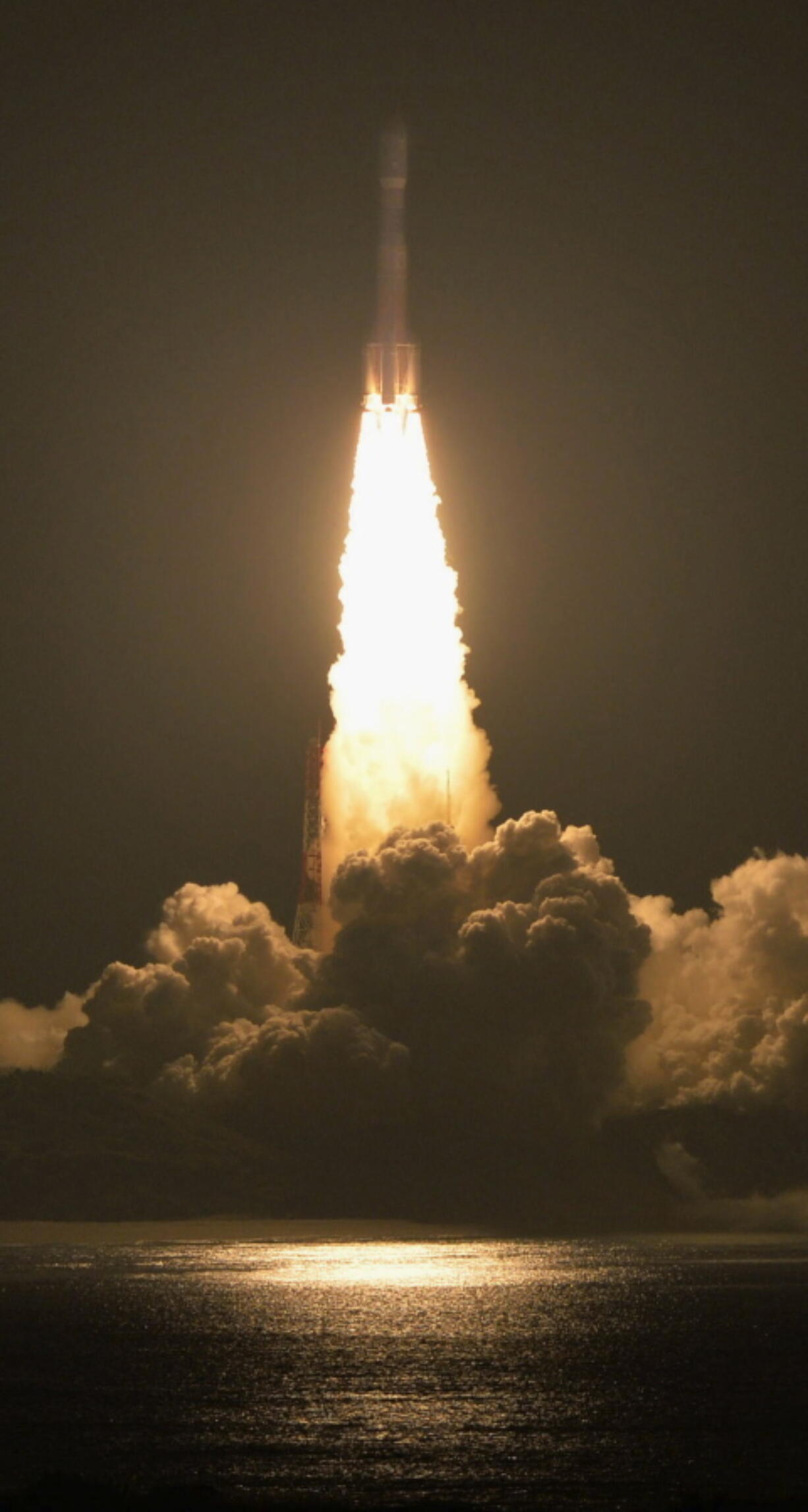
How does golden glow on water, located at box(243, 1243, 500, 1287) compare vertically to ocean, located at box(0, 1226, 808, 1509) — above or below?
above

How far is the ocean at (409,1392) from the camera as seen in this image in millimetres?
86438

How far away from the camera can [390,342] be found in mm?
147375

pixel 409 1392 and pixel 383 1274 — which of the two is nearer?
pixel 409 1392

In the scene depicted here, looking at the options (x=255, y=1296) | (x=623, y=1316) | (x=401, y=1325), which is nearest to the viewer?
(x=401, y=1325)

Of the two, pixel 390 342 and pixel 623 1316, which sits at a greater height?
pixel 390 342

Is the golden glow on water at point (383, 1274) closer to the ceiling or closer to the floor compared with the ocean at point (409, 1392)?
closer to the ceiling

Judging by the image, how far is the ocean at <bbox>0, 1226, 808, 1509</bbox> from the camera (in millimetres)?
86438

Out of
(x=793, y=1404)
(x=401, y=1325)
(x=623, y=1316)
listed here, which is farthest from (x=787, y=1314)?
(x=793, y=1404)

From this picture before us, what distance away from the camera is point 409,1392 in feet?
354

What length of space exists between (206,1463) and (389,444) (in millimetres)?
71830

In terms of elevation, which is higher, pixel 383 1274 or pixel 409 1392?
pixel 383 1274

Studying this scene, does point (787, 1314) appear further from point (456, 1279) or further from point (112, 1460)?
point (112, 1460)

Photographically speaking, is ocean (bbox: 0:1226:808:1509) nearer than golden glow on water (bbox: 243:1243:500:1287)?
Yes

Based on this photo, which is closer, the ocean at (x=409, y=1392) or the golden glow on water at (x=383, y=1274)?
the ocean at (x=409, y=1392)
